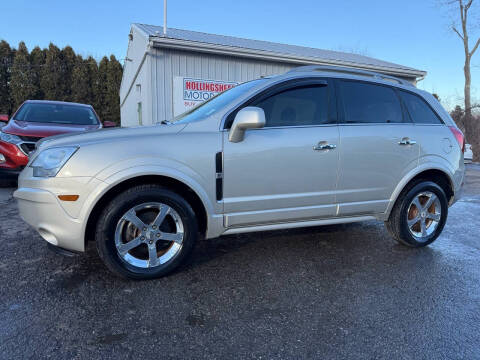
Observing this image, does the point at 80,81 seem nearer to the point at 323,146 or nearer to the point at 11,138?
the point at 11,138

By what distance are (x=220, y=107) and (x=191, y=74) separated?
7.56 meters

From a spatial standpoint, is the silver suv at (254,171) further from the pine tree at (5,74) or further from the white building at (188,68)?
the pine tree at (5,74)

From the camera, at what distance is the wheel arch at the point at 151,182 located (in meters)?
2.48

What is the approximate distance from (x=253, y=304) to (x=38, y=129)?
16.8 feet

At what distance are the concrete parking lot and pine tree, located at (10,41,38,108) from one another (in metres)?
27.6

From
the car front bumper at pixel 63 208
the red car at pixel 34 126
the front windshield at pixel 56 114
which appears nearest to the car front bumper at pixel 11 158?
the red car at pixel 34 126

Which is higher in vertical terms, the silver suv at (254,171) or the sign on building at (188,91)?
the sign on building at (188,91)

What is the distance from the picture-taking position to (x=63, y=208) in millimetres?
2355

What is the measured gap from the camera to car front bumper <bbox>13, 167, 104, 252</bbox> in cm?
234

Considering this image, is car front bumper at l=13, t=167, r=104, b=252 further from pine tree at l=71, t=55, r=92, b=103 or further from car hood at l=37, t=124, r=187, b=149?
pine tree at l=71, t=55, r=92, b=103

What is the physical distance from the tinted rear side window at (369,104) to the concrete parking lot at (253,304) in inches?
54.1

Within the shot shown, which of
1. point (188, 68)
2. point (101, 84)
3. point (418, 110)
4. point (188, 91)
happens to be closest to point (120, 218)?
point (418, 110)

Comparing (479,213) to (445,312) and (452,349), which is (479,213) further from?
(452,349)

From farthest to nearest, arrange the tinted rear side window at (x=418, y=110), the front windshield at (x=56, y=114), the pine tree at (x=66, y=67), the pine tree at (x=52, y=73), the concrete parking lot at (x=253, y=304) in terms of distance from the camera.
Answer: the pine tree at (x=66, y=67) < the pine tree at (x=52, y=73) < the front windshield at (x=56, y=114) < the tinted rear side window at (x=418, y=110) < the concrete parking lot at (x=253, y=304)
